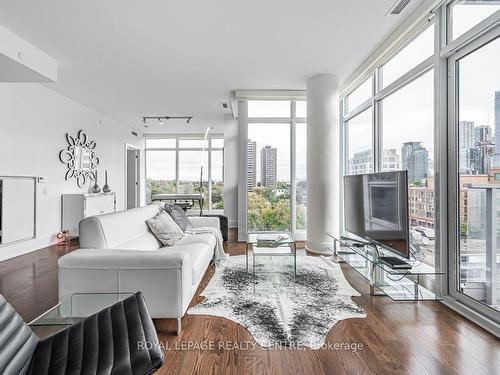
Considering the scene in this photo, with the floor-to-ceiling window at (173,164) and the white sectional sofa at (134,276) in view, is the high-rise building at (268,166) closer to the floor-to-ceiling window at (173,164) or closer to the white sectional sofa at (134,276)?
the white sectional sofa at (134,276)

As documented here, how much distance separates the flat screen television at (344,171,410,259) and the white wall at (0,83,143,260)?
4.84 meters

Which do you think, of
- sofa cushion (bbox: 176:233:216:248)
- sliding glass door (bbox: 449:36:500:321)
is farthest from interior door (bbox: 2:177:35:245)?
sliding glass door (bbox: 449:36:500:321)

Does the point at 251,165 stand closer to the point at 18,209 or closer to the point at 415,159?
the point at 415,159

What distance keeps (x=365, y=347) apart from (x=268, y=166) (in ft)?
11.8

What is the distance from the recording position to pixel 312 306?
2344mm

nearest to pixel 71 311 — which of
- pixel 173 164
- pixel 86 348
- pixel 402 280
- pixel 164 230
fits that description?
pixel 86 348

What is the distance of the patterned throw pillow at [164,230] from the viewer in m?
3.06

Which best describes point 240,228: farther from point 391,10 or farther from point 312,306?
point 391,10

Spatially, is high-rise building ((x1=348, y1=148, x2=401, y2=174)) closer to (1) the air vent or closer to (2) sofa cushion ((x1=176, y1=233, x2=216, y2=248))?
(1) the air vent

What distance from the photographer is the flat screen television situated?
7.59ft

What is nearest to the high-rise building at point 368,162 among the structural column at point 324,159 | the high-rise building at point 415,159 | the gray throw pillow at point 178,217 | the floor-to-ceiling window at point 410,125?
the floor-to-ceiling window at point 410,125

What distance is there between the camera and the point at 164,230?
3094 mm

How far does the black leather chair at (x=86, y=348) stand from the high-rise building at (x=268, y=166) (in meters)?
3.85

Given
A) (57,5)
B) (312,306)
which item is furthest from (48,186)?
(312,306)
